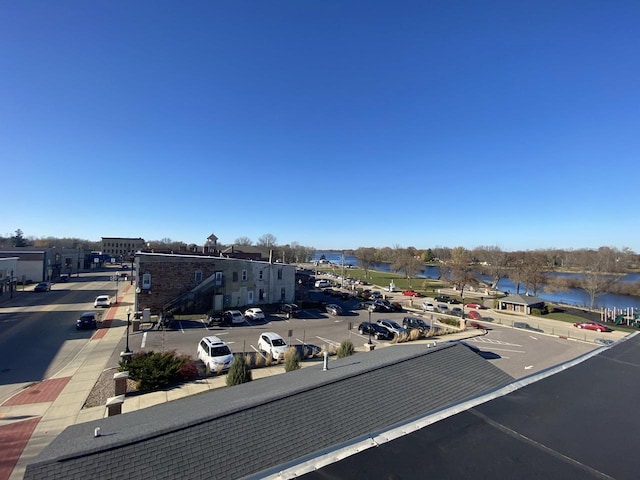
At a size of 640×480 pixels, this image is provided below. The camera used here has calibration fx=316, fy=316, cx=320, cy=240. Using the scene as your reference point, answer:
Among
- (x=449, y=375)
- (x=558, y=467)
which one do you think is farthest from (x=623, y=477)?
(x=449, y=375)

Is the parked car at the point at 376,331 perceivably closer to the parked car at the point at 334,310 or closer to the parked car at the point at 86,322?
the parked car at the point at 334,310

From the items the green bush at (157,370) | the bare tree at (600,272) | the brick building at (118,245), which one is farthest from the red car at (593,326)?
the brick building at (118,245)

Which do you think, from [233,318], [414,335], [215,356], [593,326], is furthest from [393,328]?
[593,326]

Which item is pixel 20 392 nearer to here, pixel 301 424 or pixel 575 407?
pixel 301 424

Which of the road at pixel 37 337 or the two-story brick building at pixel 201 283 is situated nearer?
the road at pixel 37 337

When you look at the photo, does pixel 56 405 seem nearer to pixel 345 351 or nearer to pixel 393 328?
pixel 345 351

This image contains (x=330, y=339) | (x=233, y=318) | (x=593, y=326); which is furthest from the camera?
(x=593, y=326)

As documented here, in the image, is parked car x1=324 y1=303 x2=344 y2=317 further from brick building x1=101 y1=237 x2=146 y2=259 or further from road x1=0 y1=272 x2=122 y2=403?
brick building x1=101 y1=237 x2=146 y2=259
